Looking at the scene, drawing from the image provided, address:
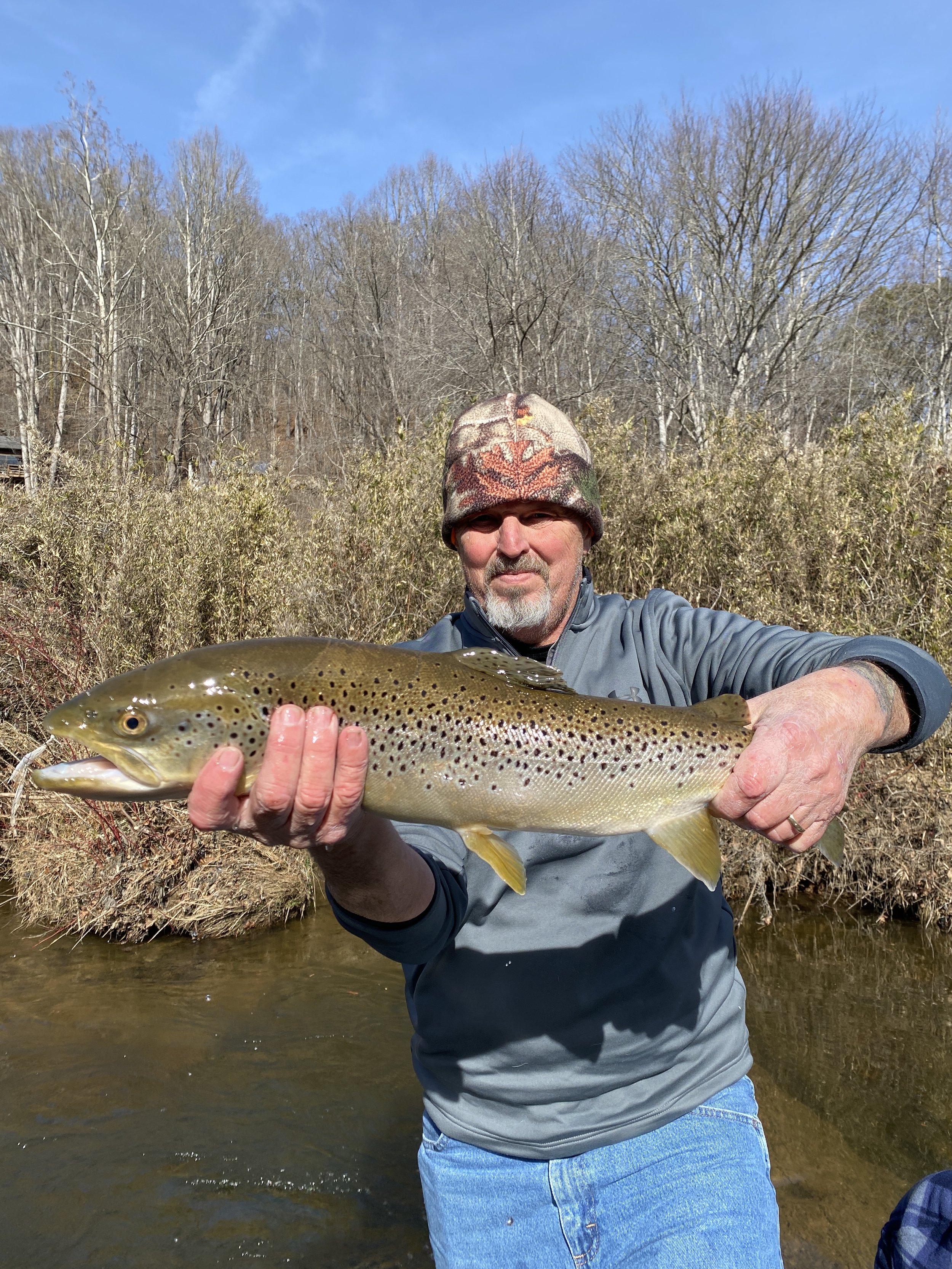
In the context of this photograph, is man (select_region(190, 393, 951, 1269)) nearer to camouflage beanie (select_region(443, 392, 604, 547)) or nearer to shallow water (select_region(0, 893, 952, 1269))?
camouflage beanie (select_region(443, 392, 604, 547))

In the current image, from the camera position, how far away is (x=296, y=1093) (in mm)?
5668

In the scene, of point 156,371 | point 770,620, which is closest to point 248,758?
point 770,620

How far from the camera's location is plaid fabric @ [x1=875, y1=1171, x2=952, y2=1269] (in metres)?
2.46

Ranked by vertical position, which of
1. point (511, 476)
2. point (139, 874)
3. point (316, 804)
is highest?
point (511, 476)

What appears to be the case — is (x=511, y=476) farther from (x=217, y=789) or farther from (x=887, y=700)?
(x=217, y=789)

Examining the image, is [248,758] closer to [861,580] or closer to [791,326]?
[861,580]

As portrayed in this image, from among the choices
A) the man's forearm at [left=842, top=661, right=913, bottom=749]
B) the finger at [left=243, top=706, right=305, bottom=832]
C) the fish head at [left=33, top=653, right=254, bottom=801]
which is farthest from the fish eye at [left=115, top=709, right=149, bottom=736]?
the man's forearm at [left=842, top=661, right=913, bottom=749]

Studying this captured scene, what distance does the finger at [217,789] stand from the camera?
206 cm

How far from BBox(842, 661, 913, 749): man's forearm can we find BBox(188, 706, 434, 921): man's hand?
4.94ft

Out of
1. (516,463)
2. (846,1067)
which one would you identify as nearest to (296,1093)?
(846,1067)

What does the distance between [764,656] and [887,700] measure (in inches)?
18.1

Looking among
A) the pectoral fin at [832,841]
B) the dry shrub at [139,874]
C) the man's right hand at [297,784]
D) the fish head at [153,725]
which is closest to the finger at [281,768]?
the man's right hand at [297,784]

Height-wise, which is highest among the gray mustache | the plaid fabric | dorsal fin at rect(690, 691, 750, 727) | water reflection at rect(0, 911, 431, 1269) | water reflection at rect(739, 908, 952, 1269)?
the gray mustache

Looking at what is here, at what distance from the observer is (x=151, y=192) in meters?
35.5
